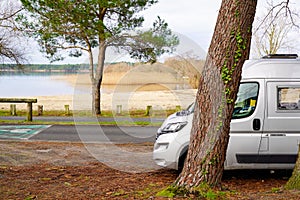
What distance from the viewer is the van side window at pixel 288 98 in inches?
257

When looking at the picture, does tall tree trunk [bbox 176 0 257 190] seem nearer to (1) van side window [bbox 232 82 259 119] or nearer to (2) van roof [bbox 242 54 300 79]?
(1) van side window [bbox 232 82 259 119]

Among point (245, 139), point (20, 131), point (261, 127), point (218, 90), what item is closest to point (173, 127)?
point (245, 139)

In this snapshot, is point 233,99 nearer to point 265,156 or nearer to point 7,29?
point 265,156

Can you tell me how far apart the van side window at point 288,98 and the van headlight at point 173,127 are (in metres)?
1.77

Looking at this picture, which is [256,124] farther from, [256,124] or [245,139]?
[245,139]

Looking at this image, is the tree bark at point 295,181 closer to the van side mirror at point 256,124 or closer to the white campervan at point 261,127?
the white campervan at point 261,127

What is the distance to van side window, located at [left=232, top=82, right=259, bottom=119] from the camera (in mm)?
6465

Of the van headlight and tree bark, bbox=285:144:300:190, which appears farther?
the van headlight

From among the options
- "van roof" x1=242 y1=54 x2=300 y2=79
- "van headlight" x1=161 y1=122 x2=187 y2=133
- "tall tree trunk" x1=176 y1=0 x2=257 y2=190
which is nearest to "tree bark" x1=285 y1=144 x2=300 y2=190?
"tall tree trunk" x1=176 y1=0 x2=257 y2=190

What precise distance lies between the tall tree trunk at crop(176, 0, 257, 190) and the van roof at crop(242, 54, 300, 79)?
1929mm

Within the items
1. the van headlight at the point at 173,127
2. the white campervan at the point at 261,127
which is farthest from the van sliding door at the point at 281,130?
the van headlight at the point at 173,127

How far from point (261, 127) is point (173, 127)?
155cm

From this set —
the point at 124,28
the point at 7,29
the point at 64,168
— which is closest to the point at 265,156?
the point at 64,168

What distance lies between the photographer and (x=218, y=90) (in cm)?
480
